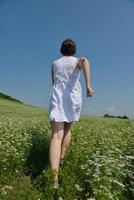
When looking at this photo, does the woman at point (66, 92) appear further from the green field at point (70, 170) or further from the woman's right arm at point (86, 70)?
the green field at point (70, 170)

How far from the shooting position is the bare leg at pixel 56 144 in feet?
27.3

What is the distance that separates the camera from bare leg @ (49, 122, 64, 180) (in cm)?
831

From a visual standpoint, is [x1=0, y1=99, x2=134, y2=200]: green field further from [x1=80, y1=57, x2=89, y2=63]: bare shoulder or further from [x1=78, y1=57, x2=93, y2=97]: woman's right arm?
[x1=80, y1=57, x2=89, y2=63]: bare shoulder

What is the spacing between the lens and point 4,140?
9.90 m

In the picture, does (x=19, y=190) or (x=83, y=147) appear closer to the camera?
(x=19, y=190)

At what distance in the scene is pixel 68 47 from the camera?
9.09 m

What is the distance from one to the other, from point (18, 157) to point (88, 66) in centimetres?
206

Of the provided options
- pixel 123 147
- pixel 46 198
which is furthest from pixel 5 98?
pixel 46 198

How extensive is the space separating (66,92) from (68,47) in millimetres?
859

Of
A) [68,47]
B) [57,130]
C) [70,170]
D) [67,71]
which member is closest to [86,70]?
[67,71]

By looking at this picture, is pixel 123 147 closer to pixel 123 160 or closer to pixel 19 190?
pixel 123 160

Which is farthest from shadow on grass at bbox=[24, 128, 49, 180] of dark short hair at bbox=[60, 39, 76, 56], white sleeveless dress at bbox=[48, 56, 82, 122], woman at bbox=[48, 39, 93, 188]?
dark short hair at bbox=[60, 39, 76, 56]

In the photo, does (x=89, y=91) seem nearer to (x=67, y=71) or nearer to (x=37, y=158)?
(x=67, y=71)

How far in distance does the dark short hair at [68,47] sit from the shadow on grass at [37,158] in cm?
207
